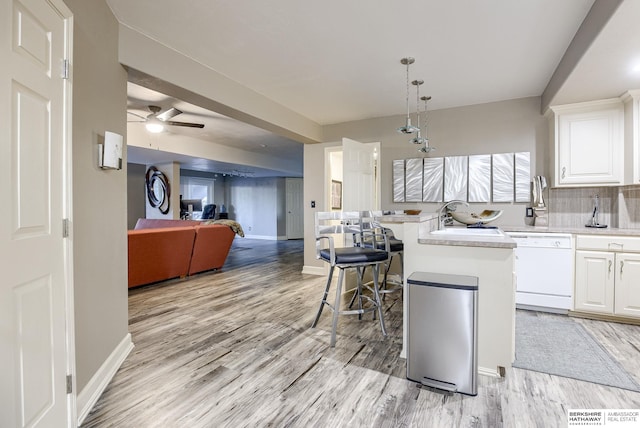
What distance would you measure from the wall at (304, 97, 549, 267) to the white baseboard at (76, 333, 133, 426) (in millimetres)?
3174

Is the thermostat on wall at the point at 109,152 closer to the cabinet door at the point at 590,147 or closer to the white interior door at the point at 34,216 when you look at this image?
the white interior door at the point at 34,216

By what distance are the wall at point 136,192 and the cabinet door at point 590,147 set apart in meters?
8.66

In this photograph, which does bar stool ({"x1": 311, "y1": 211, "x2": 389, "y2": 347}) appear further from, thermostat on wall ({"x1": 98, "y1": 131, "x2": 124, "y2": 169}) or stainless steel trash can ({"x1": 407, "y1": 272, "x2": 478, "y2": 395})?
thermostat on wall ({"x1": 98, "y1": 131, "x2": 124, "y2": 169})

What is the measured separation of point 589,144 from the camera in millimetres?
3287

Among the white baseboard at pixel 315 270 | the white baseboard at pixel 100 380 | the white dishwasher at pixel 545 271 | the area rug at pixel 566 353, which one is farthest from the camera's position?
the white baseboard at pixel 315 270

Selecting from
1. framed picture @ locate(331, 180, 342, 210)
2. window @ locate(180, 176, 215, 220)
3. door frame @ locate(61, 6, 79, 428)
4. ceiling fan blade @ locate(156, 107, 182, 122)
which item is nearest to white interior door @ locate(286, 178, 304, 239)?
window @ locate(180, 176, 215, 220)

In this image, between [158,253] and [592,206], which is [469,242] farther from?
[158,253]

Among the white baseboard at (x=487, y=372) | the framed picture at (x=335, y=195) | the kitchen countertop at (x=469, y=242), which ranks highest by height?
the framed picture at (x=335, y=195)

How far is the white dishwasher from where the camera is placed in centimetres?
310

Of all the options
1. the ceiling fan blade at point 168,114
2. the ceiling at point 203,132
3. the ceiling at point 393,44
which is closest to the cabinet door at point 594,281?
the ceiling at point 393,44

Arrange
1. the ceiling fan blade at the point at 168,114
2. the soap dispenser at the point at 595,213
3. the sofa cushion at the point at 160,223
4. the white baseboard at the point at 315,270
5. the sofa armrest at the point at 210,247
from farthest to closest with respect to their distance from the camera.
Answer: the sofa cushion at the point at 160,223 < the white baseboard at the point at 315,270 < the sofa armrest at the point at 210,247 < the ceiling fan blade at the point at 168,114 < the soap dispenser at the point at 595,213

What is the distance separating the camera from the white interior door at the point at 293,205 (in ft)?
35.9

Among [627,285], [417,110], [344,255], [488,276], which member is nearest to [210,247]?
[344,255]

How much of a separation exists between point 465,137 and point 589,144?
4.12 feet
